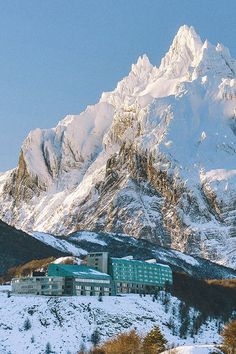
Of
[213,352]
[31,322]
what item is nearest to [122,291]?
[31,322]

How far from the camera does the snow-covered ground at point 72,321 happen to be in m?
144

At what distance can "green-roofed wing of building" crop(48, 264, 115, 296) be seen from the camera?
176m

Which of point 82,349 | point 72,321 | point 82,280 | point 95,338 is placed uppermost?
point 82,280

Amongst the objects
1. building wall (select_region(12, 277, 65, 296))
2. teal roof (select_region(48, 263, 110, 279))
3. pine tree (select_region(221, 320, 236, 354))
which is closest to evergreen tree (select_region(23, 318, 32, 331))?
building wall (select_region(12, 277, 65, 296))

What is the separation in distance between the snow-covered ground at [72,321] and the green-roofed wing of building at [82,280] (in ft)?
23.5

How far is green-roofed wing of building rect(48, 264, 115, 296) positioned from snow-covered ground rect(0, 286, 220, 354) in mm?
7163

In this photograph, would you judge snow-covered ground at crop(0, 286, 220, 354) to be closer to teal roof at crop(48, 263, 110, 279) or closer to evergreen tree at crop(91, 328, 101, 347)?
evergreen tree at crop(91, 328, 101, 347)

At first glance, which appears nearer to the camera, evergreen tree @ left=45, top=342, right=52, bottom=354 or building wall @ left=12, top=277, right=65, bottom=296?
evergreen tree @ left=45, top=342, right=52, bottom=354

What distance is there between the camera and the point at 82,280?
583 ft

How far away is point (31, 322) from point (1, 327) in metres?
5.95

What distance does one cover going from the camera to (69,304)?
530 feet

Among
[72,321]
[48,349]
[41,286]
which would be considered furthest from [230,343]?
[41,286]

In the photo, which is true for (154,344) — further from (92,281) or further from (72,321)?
(92,281)

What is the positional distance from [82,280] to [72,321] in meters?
23.9
